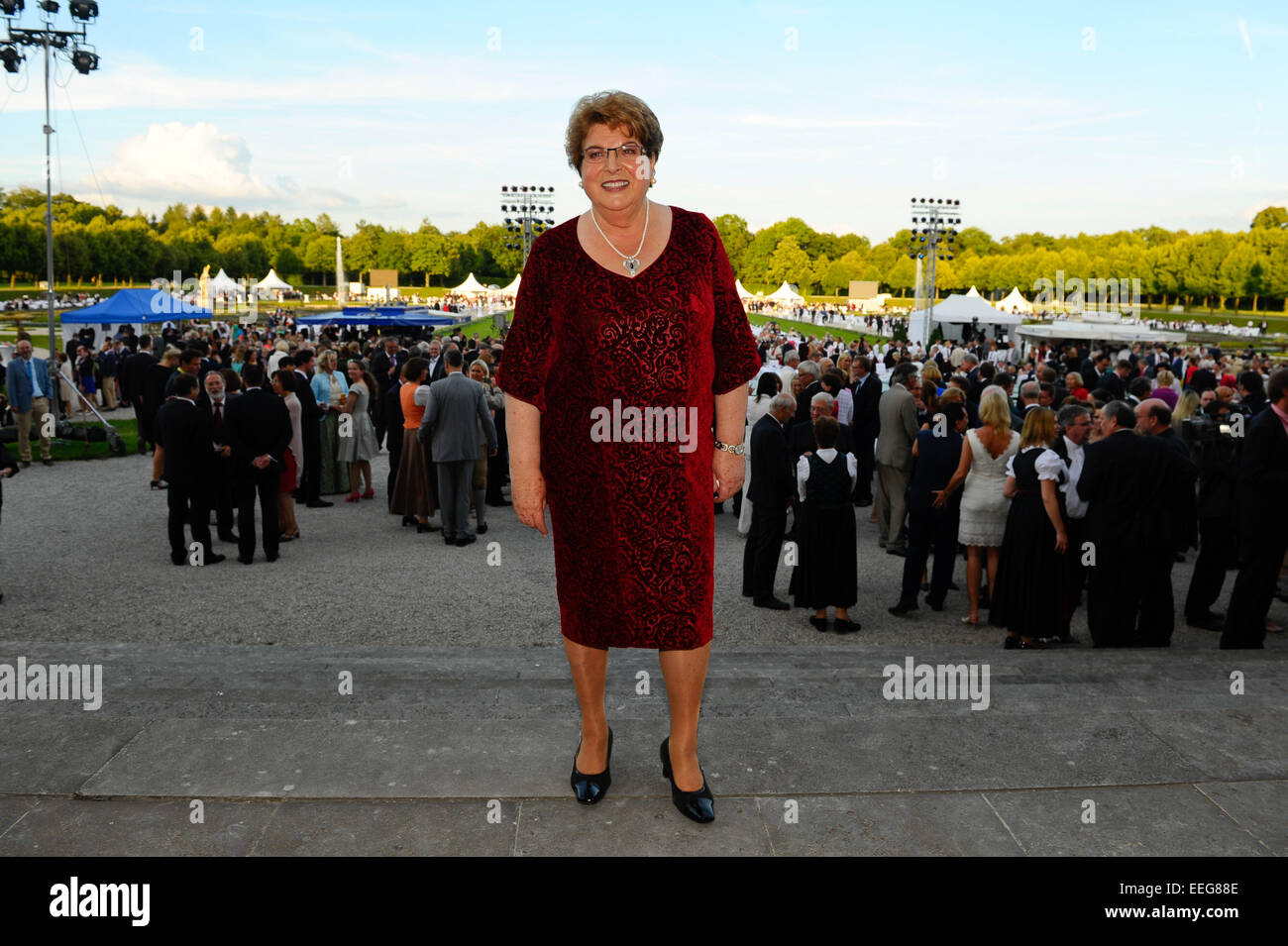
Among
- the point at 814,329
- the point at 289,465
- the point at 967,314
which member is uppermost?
the point at 814,329

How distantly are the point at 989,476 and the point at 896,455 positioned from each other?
2822 millimetres

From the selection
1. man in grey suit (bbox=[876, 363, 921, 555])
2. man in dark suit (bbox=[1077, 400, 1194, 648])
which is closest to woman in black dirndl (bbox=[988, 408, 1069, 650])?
man in dark suit (bbox=[1077, 400, 1194, 648])

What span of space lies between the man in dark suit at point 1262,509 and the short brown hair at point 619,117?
5394 millimetres

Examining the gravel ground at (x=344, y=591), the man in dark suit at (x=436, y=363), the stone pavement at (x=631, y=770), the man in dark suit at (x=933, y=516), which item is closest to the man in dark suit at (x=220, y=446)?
the gravel ground at (x=344, y=591)

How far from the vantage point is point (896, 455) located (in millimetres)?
10766

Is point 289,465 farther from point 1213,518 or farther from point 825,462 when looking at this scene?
point 1213,518

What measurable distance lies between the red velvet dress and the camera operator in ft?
20.1

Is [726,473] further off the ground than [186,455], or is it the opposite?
[726,473]

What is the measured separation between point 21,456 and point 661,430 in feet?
51.9

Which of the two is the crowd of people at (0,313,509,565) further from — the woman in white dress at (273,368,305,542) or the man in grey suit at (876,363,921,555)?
the man in grey suit at (876,363,921,555)

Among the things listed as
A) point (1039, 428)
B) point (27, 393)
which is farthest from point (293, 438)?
point (1039, 428)

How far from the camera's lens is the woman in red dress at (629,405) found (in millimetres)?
3088

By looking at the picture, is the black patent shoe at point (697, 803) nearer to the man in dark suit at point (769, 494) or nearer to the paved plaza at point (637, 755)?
the paved plaza at point (637, 755)
